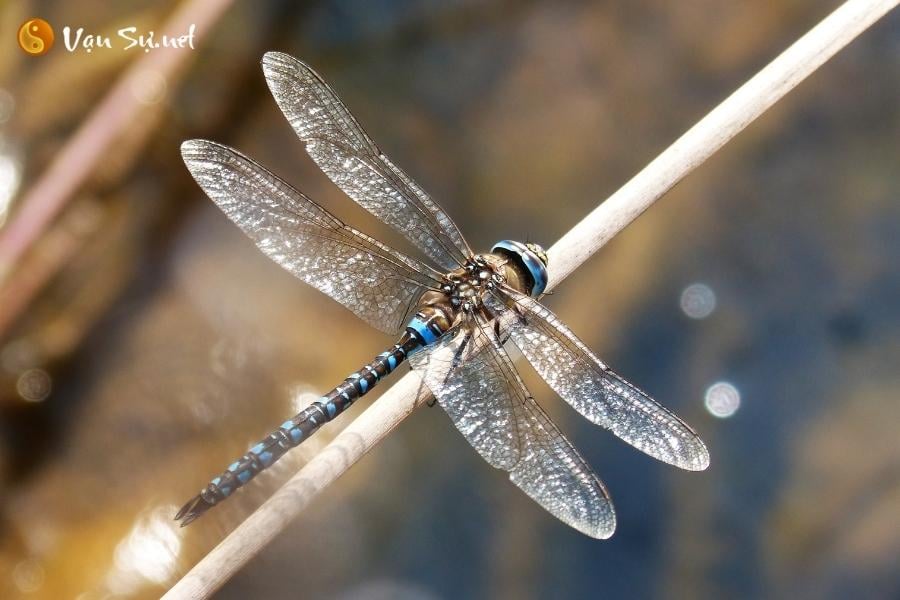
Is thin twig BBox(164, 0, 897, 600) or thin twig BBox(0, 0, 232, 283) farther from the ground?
thin twig BBox(164, 0, 897, 600)

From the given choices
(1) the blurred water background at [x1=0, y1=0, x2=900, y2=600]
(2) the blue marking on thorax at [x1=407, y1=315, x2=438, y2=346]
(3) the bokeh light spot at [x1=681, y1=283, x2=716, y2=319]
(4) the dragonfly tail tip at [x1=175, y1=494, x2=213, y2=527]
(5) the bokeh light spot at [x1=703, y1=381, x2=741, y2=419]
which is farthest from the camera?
(3) the bokeh light spot at [x1=681, y1=283, x2=716, y2=319]

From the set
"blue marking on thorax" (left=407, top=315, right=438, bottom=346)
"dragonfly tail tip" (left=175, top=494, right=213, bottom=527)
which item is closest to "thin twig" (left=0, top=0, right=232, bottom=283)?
"dragonfly tail tip" (left=175, top=494, right=213, bottom=527)

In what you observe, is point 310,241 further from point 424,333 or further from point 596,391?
point 596,391

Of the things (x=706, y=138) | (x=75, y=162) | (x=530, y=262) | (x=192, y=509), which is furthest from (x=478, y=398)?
(x=75, y=162)

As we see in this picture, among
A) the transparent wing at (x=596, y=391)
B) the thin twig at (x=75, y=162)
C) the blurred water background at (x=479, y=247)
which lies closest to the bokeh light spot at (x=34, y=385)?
the blurred water background at (x=479, y=247)

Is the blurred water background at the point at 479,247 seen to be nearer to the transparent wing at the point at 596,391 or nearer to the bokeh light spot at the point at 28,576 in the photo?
the bokeh light spot at the point at 28,576

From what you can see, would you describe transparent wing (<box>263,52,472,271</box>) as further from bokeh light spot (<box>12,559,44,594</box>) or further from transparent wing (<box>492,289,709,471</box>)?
bokeh light spot (<box>12,559,44,594</box>)

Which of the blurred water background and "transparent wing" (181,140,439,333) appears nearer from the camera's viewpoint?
"transparent wing" (181,140,439,333)
